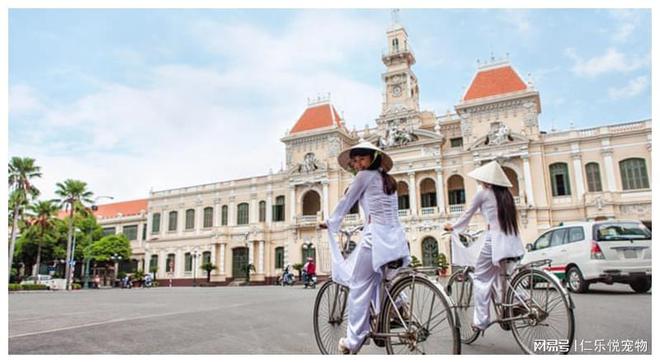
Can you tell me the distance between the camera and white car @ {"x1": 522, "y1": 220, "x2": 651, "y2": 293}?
27.4 feet

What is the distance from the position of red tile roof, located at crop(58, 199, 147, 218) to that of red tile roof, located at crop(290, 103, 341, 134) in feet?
65.1

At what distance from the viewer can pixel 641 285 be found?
8945mm

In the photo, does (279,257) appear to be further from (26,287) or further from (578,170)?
(578,170)

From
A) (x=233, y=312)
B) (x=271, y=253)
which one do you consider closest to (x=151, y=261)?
(x=271, y=253)

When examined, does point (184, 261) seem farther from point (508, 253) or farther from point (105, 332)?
point (508, 253)

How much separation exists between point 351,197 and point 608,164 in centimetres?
2619

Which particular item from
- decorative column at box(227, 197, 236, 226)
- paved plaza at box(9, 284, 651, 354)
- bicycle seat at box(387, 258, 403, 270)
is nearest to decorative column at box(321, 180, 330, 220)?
decorative column at box(227, 197, 236, 226)

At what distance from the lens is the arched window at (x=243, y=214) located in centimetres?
3503

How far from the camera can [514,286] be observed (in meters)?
3.71

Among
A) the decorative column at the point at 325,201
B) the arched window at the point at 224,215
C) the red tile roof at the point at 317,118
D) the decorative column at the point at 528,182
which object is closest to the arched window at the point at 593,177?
the decorative column at the point at 528,182

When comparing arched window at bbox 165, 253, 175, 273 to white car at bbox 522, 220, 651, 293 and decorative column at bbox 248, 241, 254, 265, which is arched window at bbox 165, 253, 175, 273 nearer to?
decorative column at bbox 248, 241, 254, 265

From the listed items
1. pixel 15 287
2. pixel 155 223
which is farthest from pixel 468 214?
pixel 155 223
